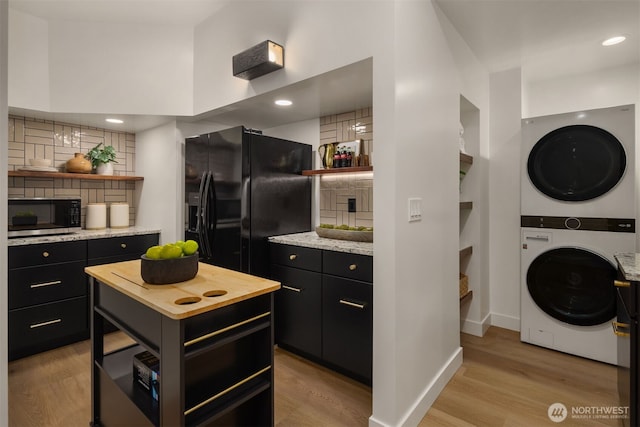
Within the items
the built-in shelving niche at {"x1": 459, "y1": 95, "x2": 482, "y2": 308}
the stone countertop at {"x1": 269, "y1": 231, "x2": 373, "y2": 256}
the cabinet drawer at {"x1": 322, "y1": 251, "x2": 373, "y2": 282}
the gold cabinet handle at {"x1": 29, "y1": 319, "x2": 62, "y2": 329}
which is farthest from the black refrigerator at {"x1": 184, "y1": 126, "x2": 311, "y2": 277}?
the built-in shelving niche at {"x1": 459, "y1": 95, "x2": 482, "y2": 308}

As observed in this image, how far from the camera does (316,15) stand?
6.59 ft

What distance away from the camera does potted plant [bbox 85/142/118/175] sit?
3354 millimetres

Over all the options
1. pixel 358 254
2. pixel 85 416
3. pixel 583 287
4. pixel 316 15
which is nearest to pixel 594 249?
pixel 583 287

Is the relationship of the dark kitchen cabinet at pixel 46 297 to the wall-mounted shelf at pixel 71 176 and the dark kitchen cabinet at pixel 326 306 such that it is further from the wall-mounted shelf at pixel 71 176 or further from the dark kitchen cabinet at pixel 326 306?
the dark kitchen cabinet at pixel 326 306

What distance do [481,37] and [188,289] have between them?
8.62 feet

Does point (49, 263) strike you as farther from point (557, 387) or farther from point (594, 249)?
point (594, 249)

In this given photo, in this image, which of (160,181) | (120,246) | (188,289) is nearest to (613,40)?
(188,289)

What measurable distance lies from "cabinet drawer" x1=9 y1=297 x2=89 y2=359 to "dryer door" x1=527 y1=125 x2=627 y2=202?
405cm

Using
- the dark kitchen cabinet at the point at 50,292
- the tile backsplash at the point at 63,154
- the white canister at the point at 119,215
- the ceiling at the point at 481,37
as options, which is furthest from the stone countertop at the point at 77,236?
the ceiling at the point at 481,37

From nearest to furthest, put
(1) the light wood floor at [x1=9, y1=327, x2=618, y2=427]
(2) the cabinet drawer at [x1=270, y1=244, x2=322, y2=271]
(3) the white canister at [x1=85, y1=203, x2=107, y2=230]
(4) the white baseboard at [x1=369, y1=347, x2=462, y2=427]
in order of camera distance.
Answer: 1. (4) the white baseboard at [x1=369, y1=347, x2=462, y2=427]
2. (1) the light wood floor at [x1=9, y1=327, x2=618, y2=427]
3. (2) the cabinet drawer at [x1=270, y1=244, x2=322, y2=271]
4. (3) the white canister at [x1=85, y1=203, x2=107, y2=230]

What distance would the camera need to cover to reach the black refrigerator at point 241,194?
256 cm

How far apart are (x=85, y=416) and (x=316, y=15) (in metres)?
2.73

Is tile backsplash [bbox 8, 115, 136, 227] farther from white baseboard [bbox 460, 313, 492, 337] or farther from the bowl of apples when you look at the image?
white baseboard [bbox 460, 313, 492, 337]

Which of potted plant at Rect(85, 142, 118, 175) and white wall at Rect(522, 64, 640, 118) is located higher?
white wall at Rect(522, 64, 640, 118)
